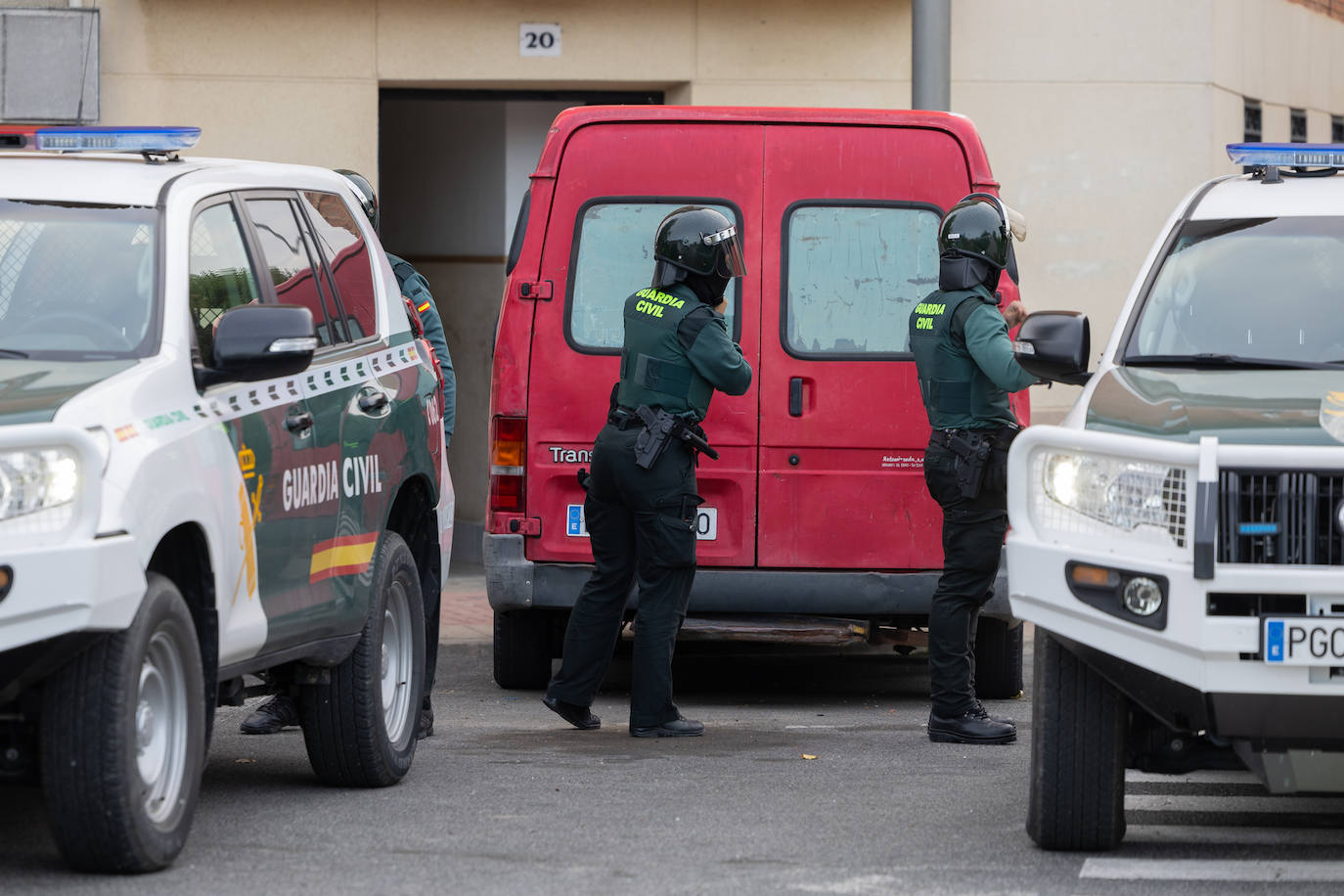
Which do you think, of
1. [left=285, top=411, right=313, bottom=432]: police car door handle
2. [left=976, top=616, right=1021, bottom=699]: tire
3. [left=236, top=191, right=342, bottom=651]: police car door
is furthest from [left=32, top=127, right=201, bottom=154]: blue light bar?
[left=976, top=616, right=1021, bottom=699]: tire

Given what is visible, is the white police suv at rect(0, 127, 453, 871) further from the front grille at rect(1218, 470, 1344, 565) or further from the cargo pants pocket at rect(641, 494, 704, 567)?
the front grille at rect(1218, 470, 1344, 565)

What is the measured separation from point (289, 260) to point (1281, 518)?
3032mm

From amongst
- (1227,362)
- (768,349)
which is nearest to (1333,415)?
(1227,362)

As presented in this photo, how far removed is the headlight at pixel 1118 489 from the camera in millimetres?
5109

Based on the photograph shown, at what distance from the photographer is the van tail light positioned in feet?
28.4

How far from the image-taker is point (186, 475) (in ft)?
17.4

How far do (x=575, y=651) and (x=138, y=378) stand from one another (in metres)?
3.05

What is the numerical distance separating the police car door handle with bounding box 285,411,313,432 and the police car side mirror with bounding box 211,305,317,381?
40cm

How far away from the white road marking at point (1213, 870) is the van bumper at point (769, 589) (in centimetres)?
298

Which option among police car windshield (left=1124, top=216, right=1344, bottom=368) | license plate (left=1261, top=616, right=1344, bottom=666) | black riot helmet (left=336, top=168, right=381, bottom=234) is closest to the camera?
license plate (left=1261, top=616, right=1344, bottom=666)

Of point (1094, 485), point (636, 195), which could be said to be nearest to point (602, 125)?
point (636, 195)

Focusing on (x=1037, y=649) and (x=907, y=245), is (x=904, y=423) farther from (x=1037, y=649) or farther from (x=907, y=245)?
(x=1037, y=649)

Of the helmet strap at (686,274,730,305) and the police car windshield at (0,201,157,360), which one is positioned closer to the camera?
the police car windshield at (0,201,157,360)

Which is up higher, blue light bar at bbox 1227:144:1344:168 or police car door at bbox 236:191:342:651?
blue light bar at bbox 1227:144:1344:168
